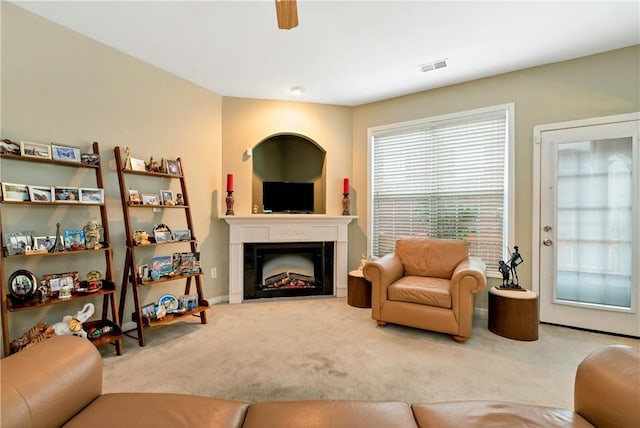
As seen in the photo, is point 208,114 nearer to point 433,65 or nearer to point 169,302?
point 169,302

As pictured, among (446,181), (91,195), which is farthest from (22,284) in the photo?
(446,181)

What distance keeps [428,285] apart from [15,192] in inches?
135

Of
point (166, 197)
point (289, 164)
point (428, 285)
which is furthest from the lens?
point (289, 164)

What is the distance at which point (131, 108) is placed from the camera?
113 inches

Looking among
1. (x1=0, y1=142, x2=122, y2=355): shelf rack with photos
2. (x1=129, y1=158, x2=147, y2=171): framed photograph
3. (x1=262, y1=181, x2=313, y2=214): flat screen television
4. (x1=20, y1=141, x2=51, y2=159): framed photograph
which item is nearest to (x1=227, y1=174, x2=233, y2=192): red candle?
(x1=262, y1=181, x2=313, y2=214): flat screen television

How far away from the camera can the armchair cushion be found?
8.65 ft

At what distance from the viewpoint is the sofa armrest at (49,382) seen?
842mm

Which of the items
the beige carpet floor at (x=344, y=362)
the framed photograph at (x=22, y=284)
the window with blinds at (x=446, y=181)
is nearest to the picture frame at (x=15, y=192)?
the framed photograph at (x=22, y=284)

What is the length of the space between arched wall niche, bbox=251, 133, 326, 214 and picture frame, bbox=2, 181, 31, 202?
7.73 ft

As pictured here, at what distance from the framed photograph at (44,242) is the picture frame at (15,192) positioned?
0.98ft

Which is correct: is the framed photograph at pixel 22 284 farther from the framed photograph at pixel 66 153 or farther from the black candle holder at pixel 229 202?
the black candle holder at pixel 229 202

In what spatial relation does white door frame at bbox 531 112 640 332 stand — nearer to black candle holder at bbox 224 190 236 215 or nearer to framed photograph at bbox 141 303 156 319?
black candle holder at bbox 224 190 236 215

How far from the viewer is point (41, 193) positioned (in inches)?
83.4

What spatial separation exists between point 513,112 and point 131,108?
13.3 feet
